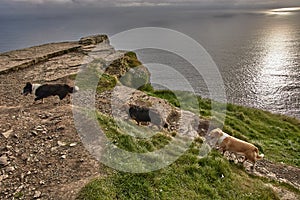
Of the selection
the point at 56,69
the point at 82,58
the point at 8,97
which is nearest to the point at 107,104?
the point at 8,97

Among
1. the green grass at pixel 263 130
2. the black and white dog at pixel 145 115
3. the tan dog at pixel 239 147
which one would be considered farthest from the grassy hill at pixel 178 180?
the green grass at pixel 263 130

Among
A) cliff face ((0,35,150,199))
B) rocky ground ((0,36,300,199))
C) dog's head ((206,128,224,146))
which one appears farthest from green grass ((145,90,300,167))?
cliff face ((0,35,150,199))

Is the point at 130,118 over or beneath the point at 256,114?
over

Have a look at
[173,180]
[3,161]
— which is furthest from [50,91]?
[173,180]

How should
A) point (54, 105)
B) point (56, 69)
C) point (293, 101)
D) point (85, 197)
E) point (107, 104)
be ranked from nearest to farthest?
point (85, 197) → point (54, 105) → point (107, 104) → point (56, 69) → point (293, 101)

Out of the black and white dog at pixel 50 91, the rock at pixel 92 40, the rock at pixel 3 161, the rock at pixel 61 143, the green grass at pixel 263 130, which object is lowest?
the green grass at pixel 263 130

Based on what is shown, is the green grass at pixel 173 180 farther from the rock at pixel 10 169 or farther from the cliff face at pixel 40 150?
the rock at pixel 10 169

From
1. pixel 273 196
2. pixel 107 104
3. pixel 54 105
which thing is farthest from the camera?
pixel 107 104

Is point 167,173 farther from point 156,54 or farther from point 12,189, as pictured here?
point 156,54

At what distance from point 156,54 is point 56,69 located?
207ft

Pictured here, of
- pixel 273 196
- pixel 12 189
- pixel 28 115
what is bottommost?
pixel 273 196

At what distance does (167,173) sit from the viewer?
1041 centimetres

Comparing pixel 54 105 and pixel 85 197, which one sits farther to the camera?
pixel 54 105

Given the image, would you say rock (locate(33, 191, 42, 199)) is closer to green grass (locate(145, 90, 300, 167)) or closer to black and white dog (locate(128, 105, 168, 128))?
black and white dog (locate(128, 105, 168, 128))
